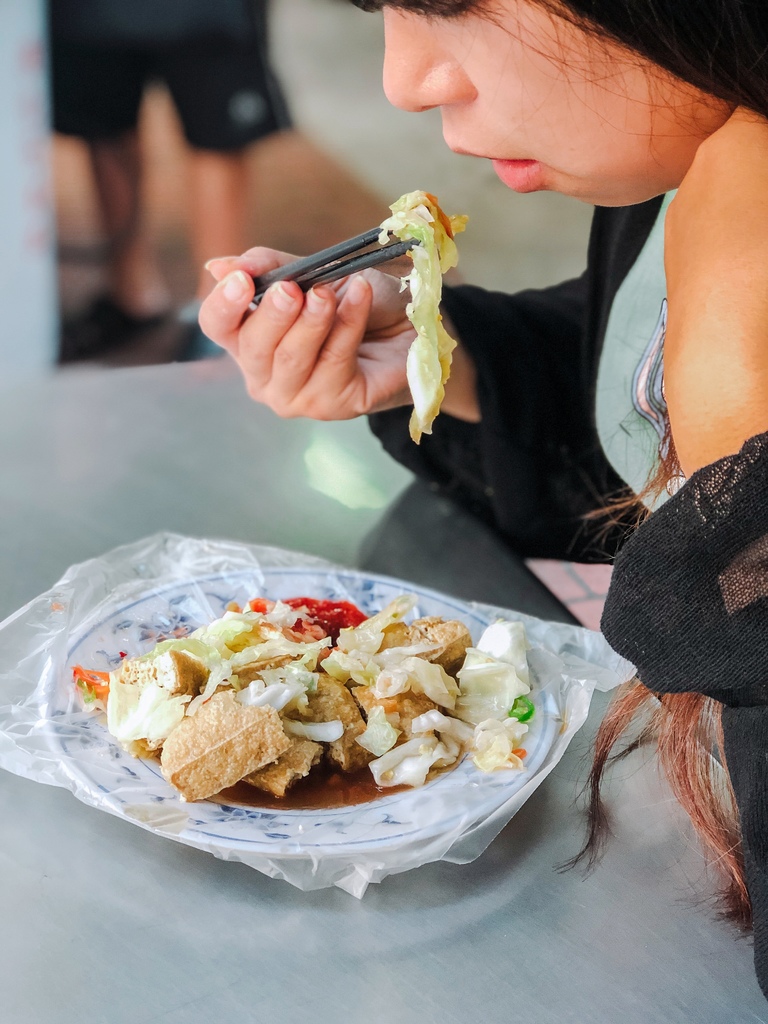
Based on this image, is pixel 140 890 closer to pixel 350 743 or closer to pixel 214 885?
pixel 214 885

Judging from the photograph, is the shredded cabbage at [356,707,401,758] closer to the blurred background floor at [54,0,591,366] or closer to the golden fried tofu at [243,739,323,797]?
the golden fried tofu at [243,739,323,797]

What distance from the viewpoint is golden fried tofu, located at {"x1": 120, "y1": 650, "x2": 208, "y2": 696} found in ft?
2.31

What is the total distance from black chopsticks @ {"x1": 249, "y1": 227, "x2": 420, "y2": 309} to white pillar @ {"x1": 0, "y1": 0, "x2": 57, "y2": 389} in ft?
7.11

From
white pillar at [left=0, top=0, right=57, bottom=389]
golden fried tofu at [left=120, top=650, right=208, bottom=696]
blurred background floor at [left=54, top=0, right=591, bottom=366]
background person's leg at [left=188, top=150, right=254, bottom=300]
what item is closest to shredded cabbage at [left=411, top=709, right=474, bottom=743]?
golden fried tofu at [left=120, top=650, right=208, bottom=696]

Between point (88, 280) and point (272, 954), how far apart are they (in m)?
2.88

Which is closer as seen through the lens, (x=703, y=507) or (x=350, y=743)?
(x=703, y=507)

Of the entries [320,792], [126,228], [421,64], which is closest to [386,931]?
[320,792]

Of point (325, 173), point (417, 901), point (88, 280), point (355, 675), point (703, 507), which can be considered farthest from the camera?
point (325, 173)

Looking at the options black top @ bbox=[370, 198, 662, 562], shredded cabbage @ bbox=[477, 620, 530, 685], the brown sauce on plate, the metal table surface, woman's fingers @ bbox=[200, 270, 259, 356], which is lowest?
the metal table surface

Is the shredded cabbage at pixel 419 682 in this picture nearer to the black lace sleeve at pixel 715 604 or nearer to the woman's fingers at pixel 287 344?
the black lace sleeve at pixel 715 604

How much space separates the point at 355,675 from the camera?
2.50 ft

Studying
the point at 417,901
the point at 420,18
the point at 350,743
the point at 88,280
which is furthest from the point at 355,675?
the point at 88,280

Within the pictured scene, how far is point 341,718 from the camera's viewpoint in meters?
0.72

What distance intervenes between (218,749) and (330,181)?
370 centimetres
